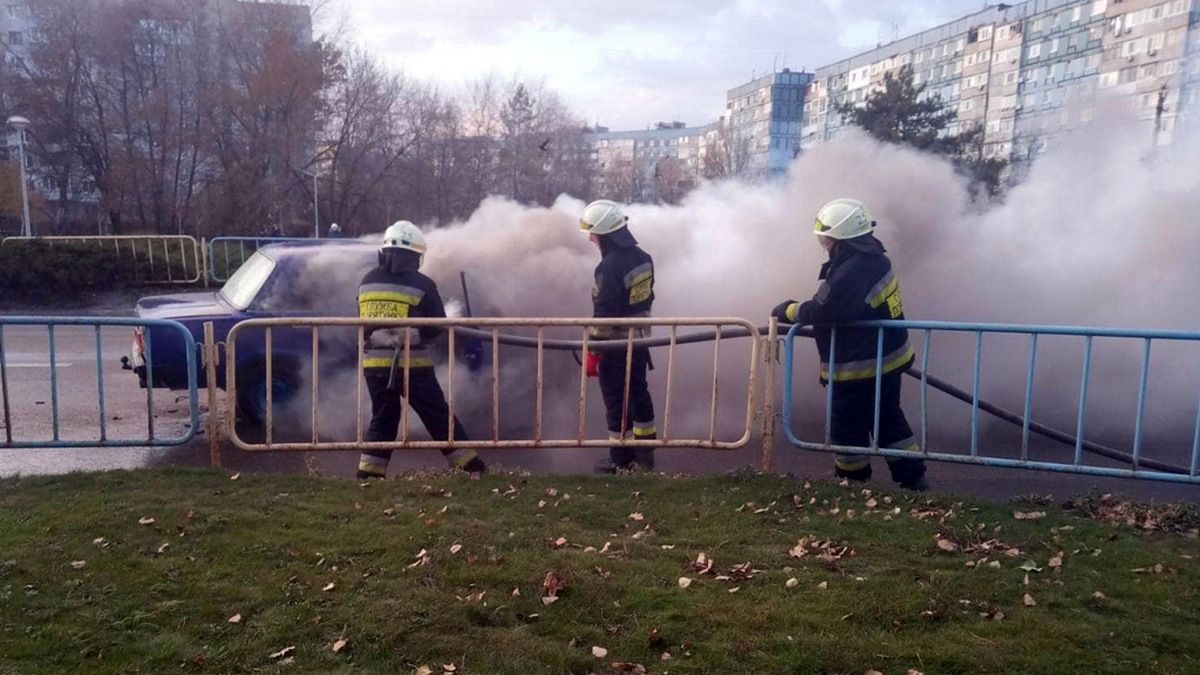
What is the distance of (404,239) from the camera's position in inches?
233

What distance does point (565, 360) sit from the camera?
7664mm

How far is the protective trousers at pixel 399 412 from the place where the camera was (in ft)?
19.0

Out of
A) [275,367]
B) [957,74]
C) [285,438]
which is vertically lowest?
[285,438]

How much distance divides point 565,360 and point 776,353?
2.47m

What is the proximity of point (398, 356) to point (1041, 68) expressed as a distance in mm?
34585

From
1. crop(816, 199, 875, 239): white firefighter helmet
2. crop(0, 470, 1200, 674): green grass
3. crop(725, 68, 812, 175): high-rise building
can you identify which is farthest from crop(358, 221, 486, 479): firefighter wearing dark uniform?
crop(725, 68, 812, 175): high-rise building

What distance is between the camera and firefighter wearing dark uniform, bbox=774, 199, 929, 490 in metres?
5.54

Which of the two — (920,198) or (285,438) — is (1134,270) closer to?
(920,198)

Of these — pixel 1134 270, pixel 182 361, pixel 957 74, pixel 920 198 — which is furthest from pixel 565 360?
pixel 957 74

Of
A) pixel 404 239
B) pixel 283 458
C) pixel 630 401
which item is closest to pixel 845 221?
pixel 630 401

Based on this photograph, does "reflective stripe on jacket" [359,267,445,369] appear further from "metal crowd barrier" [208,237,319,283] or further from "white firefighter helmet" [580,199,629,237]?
"metal crowd barrier" [208,237,319,283]

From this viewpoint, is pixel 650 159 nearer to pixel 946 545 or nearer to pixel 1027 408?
pixel 1027 408

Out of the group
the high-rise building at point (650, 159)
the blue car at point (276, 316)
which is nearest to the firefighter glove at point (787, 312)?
the blue car at point (276, 316)

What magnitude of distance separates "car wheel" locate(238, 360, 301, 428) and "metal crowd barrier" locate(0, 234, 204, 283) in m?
12.1
